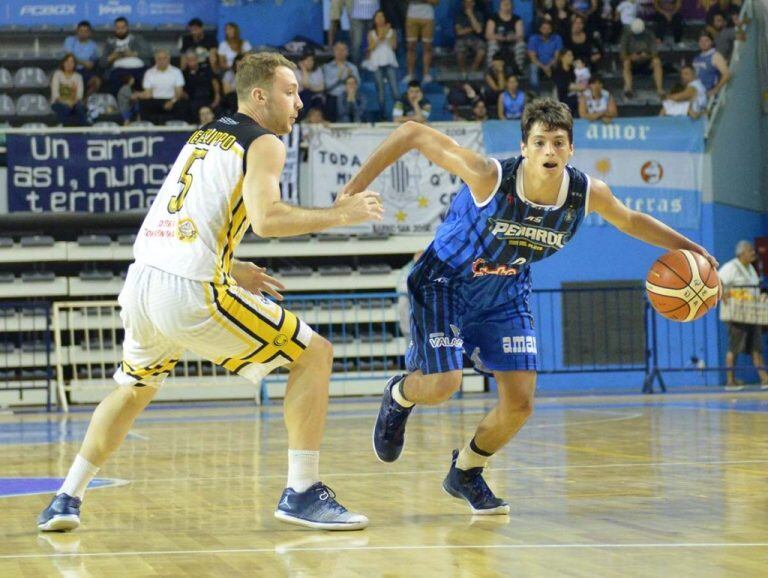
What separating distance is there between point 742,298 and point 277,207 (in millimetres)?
13736

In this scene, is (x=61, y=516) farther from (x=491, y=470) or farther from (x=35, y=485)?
(x=491, y=470)

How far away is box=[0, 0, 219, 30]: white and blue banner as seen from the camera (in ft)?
71.0

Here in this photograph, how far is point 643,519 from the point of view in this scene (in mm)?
5090

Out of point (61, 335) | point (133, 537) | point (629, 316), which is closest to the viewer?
point (133, 537)

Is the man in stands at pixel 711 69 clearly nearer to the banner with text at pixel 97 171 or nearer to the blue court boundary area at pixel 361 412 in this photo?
the blue court boundary area at pixel 361 412

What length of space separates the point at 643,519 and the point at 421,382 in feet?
4.35

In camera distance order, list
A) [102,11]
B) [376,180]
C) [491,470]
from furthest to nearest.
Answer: [102,11] < [376,180] < [491,470]

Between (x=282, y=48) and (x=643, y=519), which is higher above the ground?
(x=282, y=48)

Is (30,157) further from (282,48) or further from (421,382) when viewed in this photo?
(421,382)

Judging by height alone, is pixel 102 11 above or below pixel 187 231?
above

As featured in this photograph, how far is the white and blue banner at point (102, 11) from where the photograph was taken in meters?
21.6

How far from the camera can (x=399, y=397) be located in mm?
6203

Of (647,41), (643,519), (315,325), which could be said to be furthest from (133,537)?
(647,41)

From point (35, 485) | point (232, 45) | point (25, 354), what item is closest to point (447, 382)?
point (35, 485)
